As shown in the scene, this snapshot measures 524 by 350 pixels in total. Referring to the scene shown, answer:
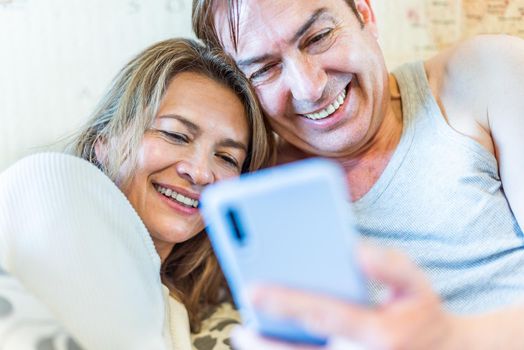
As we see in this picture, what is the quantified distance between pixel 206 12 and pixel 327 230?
801 mm

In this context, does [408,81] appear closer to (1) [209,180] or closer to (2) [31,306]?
(1) [209,180]

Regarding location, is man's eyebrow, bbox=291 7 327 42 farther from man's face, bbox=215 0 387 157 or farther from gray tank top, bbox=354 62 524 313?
gray tank top, bbox=354 62 524 313

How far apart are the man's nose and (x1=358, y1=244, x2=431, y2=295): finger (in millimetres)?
631

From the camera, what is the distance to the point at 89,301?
79 centimetres

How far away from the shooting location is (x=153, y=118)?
1.12 metres

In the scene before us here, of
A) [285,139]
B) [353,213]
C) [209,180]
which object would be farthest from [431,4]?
[209,180]

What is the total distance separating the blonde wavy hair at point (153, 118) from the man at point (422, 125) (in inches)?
2.0

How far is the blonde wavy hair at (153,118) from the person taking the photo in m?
1.12

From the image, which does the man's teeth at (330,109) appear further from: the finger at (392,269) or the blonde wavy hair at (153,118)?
the finger at (392,269)

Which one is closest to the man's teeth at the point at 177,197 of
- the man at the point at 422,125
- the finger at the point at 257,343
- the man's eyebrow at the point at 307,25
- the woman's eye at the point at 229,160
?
the woman's eye at the point at 229,160

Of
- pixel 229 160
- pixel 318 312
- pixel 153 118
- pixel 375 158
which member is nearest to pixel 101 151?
pixel 153 118

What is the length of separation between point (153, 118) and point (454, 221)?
1.86 ft

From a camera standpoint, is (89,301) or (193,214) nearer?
(89,301)

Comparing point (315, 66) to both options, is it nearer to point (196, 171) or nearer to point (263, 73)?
point (263, 73)
